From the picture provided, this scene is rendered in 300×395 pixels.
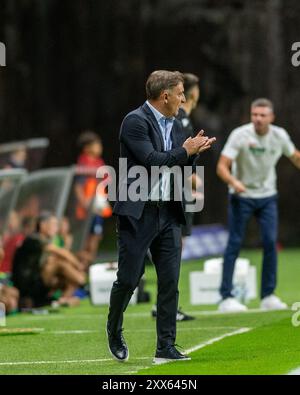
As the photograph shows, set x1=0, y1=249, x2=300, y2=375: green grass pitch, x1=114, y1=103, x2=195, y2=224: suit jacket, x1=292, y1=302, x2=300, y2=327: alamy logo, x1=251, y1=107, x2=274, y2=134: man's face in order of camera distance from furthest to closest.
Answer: x1=251, y1=107, x2=274, y2=134: man's face, x1=292, y1=302, x2=300, y2=327: alamy logo, x1=114, y1=103, x2=195, y2=224: suit jacket, x1=0, y1=249, x2=300, y2=375: green grass pitch

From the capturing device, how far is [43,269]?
56.9 ft

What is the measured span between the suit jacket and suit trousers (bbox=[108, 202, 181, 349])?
3.8 inches

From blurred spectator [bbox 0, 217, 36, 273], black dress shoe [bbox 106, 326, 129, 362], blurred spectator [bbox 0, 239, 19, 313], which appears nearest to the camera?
black dress shoe [bbox 106, 326, 129, 362]

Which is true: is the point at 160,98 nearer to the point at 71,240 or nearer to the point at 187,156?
the point at 187,156

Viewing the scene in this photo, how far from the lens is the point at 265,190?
15156mm

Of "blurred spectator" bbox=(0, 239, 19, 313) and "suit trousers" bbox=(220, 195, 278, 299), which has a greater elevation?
"suit trousers" bbox=(220, 195, 278, 299)

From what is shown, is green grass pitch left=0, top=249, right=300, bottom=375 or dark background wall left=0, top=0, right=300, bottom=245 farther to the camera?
dark background wall left=0, top=0, right=300, bottom=245

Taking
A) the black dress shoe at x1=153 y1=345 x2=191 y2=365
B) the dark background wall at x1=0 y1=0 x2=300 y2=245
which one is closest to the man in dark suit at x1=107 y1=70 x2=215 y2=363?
the black dress shoe at x1=153 y1=345 x2=191 y2=365

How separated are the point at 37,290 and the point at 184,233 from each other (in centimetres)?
420

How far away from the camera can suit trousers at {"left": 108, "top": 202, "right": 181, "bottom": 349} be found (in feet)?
33.8

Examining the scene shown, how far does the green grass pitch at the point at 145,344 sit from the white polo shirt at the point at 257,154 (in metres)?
1.35

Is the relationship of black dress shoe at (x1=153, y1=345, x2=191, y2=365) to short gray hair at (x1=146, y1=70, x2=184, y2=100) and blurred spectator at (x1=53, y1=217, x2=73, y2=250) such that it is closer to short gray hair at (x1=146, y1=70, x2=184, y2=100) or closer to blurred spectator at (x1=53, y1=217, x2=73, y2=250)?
short gray hair at (x1=146, y1=70, x2=184, y2=100)

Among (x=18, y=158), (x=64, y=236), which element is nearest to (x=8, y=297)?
(x=64, y=236)

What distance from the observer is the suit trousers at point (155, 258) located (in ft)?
33.8
